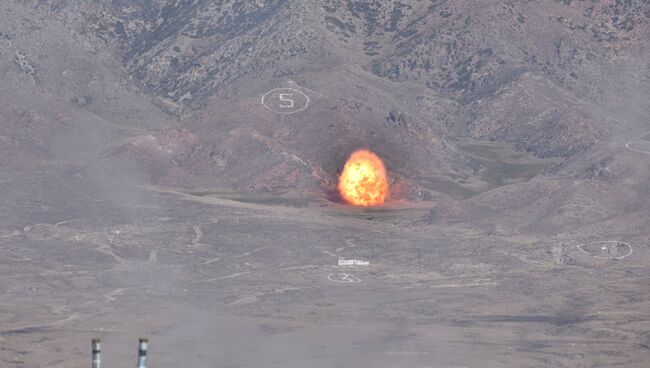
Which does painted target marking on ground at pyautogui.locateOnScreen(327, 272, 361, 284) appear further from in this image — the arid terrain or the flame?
the flame

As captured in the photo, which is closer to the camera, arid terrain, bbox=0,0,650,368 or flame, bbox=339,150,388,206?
arid terrain, bbox=0,0,650,368

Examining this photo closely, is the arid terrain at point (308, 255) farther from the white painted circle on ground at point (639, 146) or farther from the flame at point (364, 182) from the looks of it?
the flame at point (364, 182)

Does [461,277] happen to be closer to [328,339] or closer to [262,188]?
[328,339]

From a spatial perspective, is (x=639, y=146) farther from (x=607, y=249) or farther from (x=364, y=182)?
(x=607, y=249)

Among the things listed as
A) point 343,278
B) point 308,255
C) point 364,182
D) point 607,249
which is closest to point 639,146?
point 364,182

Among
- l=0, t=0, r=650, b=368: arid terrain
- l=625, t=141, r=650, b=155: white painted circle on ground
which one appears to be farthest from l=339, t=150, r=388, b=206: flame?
l=625, t=141, r=650, b=155: white painted circle on ground

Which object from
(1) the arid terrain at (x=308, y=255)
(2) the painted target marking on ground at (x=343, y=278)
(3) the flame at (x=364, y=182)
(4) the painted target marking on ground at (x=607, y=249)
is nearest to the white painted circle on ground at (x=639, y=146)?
(1) the arid terrain at (x=308, y=255)
